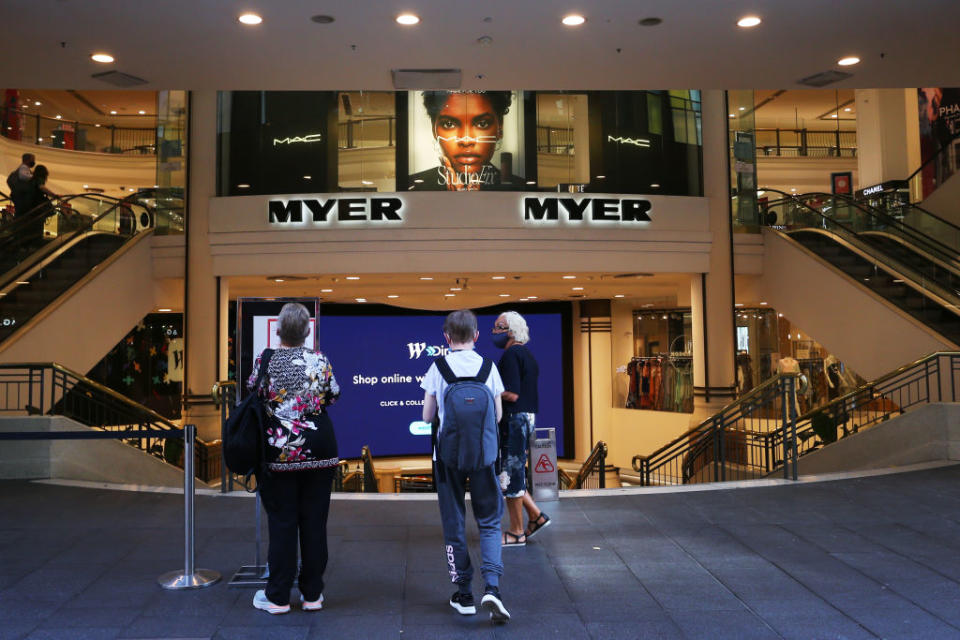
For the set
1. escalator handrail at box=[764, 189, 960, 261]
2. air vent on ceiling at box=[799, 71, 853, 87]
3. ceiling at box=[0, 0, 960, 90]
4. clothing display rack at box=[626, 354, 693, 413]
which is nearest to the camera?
ceiling at box=[0, 0, 960, 90]

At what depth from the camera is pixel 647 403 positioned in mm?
20062

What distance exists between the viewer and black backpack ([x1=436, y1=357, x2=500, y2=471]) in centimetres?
391

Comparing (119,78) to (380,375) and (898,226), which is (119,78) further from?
(380,375)

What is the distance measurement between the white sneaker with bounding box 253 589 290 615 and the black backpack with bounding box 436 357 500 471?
3.35ft

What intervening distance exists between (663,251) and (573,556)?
9721mm

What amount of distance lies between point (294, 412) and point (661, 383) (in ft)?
54.5

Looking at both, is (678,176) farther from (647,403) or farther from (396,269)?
(647,403)

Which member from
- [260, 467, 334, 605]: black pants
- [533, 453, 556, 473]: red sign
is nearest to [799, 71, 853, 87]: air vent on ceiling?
[533, 453, 556, 473]: red sign

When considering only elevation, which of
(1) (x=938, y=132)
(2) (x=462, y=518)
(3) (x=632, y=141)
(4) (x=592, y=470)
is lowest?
(4) (x=592, y=470)

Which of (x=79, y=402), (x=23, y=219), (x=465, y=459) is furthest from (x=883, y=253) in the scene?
(x=23, y=219)

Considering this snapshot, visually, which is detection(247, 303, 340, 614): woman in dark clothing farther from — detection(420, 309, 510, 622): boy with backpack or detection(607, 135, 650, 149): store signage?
detection(607, 135, 650, 149): store signage

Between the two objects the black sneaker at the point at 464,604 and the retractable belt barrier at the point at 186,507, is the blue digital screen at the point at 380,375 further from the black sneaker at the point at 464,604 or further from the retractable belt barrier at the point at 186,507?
the black sneaker at the point at 464,604

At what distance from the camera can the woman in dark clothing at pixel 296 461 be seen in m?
3.97

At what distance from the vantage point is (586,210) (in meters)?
13.9
